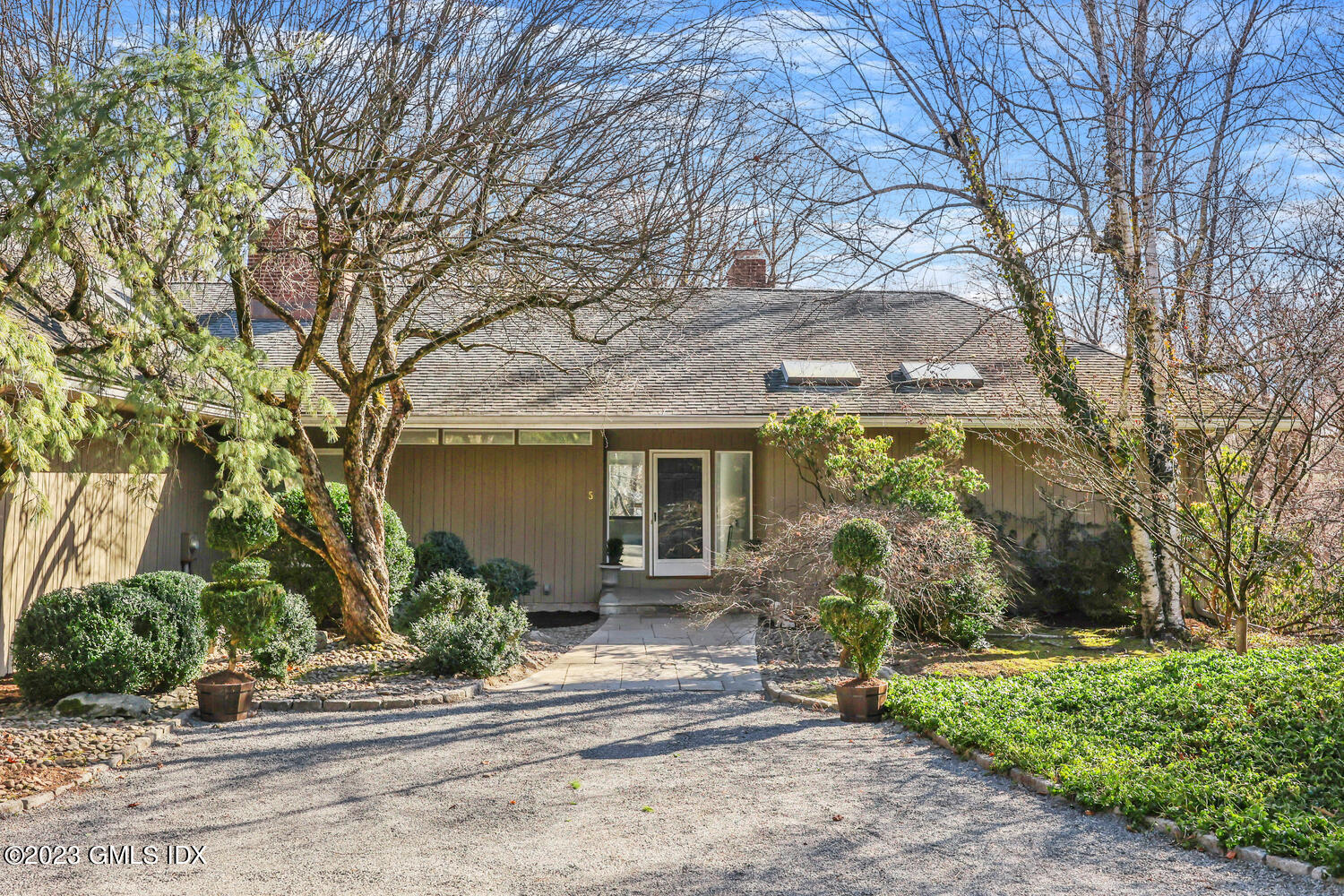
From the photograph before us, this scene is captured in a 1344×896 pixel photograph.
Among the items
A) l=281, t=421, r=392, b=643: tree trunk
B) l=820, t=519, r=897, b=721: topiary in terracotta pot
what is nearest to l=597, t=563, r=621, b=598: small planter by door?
l=281, t=421, r=392, b=643: tree trunk

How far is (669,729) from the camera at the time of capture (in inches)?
269

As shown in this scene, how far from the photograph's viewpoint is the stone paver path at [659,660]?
27.3 feet

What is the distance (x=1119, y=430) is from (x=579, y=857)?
255 inches

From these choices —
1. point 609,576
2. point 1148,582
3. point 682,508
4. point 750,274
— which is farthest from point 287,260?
point 1148,582

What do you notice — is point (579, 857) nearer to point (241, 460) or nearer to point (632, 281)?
point (241, 460)

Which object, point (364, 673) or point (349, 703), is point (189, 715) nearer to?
point (349, 703)

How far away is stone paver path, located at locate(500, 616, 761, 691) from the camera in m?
8.34

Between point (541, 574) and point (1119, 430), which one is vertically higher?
point (1119, 430)

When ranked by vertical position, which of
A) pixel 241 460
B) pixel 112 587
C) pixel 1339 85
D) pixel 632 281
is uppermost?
pixel 1339 85

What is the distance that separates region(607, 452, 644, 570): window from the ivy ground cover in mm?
6253

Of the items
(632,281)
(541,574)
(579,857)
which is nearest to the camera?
(579,857)

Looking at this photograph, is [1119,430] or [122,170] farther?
A: [1119,430]

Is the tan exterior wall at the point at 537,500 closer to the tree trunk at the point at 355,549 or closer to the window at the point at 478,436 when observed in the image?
the window at the point at 478,436

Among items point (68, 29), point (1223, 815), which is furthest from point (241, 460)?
point (1223, 815)
